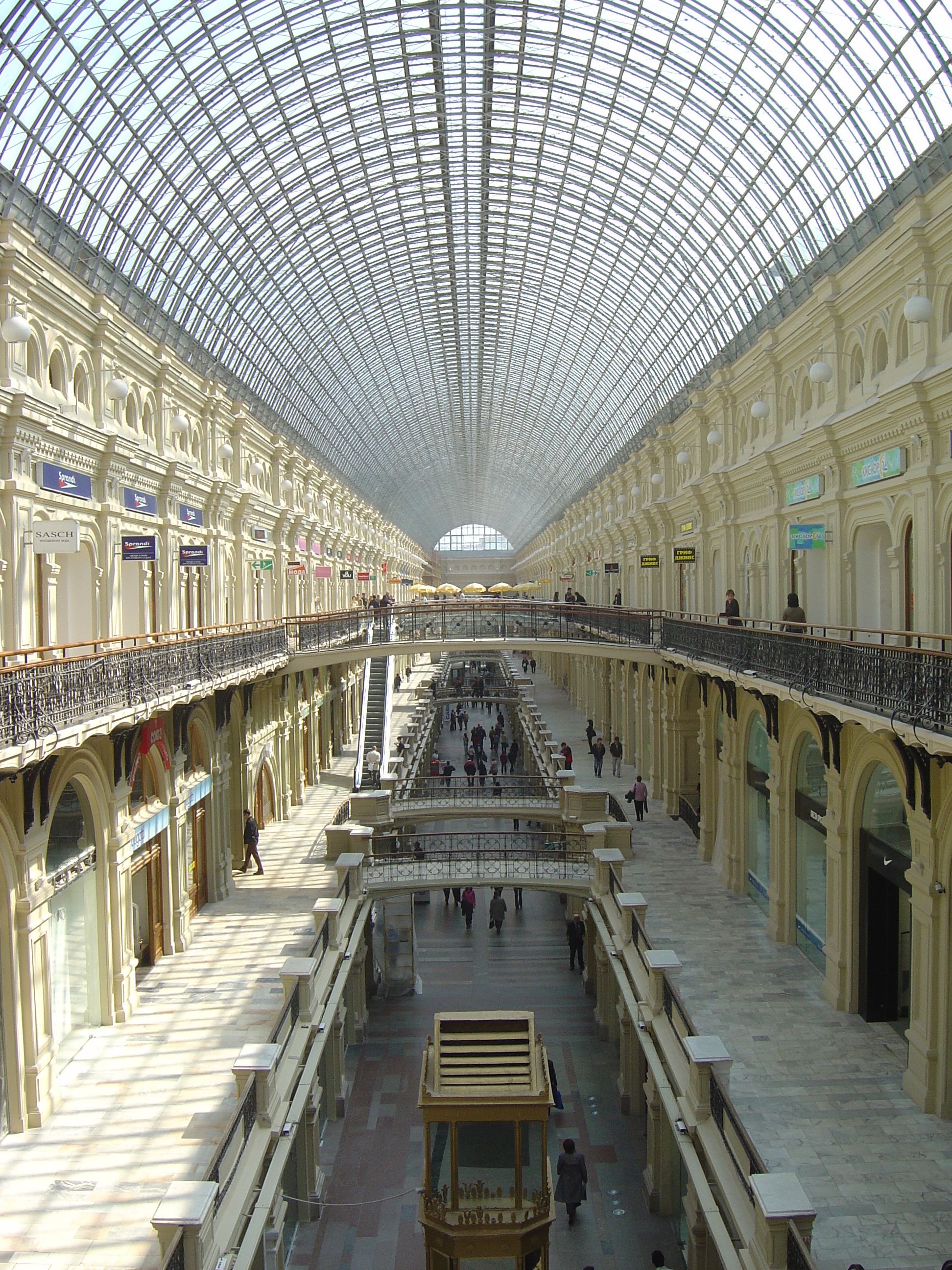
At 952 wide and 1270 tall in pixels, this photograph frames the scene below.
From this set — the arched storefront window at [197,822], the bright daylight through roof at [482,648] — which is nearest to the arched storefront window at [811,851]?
the bright daylight through roof at [482,648]

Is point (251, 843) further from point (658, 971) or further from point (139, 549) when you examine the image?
point (658, 971)

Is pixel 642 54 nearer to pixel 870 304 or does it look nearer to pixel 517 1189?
pixel 870 304

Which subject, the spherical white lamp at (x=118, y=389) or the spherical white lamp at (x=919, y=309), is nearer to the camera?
the spherical white lamp at (x=919, y=309)

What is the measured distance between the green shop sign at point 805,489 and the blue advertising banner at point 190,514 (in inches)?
516

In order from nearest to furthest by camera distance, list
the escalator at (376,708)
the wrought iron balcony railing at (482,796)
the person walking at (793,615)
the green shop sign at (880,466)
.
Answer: the green shop sign at (880,466), the person walking at (793,615), the wrought iron balcony railing at (482,796), the escalator at (376,708)

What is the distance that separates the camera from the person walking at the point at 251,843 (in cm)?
2366

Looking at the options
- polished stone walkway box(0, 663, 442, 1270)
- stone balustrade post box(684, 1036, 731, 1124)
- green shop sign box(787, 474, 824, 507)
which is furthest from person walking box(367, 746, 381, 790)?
stone balustrade post box(684, 1036, 731, 1124)

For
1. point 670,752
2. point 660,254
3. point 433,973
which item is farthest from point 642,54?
point 433,973

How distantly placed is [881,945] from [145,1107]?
1064 cm

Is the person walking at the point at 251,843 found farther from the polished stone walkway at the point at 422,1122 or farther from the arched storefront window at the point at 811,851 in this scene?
the arched storefront window at the point at 811,851

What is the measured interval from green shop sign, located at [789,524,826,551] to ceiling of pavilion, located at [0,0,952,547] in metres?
6.24

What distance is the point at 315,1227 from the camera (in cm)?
1484

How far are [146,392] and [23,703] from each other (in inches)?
457

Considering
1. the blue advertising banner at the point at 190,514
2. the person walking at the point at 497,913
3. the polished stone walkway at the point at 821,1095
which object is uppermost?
the blue advertising banner at the point at 190,514
